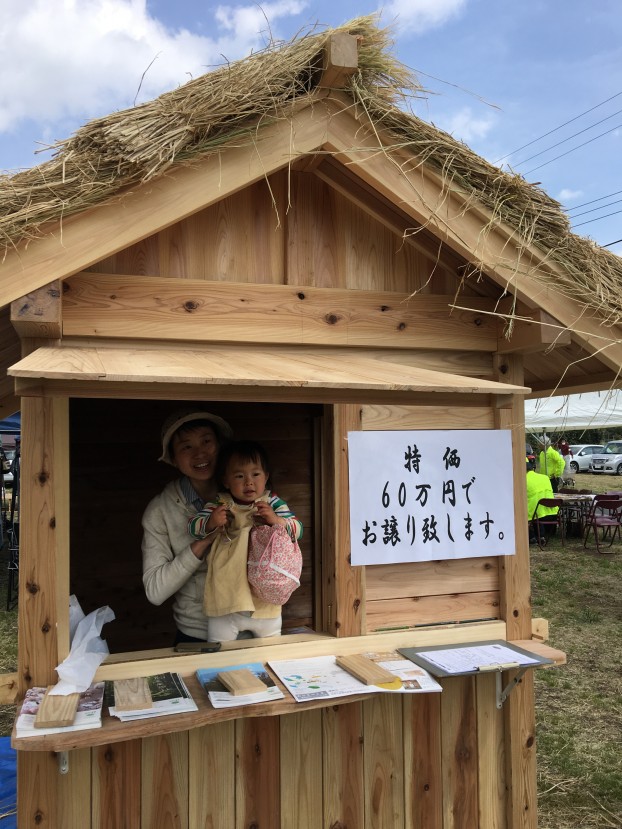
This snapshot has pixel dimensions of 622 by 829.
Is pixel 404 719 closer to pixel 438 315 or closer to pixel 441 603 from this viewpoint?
pixel 441 603

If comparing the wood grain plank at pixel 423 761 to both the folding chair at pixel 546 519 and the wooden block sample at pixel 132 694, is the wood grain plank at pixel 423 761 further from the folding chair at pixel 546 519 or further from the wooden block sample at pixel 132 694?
the folding chair at pixel 546 519

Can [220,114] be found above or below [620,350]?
above

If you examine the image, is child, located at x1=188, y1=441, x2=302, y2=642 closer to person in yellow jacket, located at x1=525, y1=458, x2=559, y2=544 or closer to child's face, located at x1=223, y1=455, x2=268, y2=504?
child's face, located at x1=223, y1=455, x2=268, y2=504

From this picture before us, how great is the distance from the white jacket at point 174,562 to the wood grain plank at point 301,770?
22.6 inches

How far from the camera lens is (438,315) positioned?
9.73 feet

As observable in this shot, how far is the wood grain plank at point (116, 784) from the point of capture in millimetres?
2406

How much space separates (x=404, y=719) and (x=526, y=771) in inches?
26.0

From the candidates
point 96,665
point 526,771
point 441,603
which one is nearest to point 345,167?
point 441,603

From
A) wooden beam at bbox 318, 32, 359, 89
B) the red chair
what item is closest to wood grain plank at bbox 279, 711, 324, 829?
wooden beam at bbox 318, 32, 359, 89

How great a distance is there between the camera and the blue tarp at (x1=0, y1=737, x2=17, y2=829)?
3.34m

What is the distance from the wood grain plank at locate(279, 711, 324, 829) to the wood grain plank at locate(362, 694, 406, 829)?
0.22 meters

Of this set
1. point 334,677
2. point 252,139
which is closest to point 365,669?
point 334,677

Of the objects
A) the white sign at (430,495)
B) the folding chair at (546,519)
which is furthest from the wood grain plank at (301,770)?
the folding chair at (546,519)

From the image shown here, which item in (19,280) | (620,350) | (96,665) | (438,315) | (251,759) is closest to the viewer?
(19,280)
